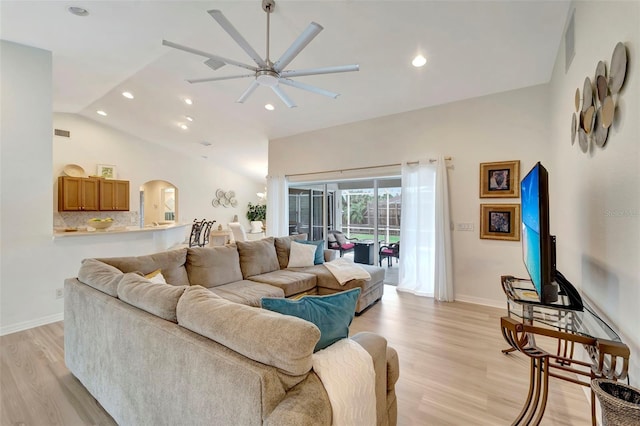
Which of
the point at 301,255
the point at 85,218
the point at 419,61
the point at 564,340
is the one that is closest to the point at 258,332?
the point at 564,340

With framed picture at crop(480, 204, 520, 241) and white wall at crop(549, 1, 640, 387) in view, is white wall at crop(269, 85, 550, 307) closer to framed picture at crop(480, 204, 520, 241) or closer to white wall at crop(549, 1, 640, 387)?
framed picture at crop(480, 204, 520, 241)

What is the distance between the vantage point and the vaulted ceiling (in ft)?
8.81

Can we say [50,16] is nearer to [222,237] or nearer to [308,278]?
[308,278]

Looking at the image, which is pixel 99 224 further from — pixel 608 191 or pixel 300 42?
pixel 608 191

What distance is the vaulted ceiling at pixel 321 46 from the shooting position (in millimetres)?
2686

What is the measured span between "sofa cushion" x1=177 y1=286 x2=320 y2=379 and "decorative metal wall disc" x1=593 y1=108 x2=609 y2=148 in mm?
1972

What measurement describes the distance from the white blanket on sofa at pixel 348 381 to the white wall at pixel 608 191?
3.94 ft

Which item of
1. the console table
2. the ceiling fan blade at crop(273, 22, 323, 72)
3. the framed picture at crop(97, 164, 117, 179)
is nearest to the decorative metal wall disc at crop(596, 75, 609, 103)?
the console table

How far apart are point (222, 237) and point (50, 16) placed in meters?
6.28

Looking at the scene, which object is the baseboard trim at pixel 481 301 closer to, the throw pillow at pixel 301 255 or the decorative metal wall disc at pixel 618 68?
the throw pillow at pixel 301 255

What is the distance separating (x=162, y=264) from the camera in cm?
286

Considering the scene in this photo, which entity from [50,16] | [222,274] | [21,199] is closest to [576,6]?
[222,274]

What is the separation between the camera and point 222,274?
3.30 meters

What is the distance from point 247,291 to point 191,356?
187 centimetres
